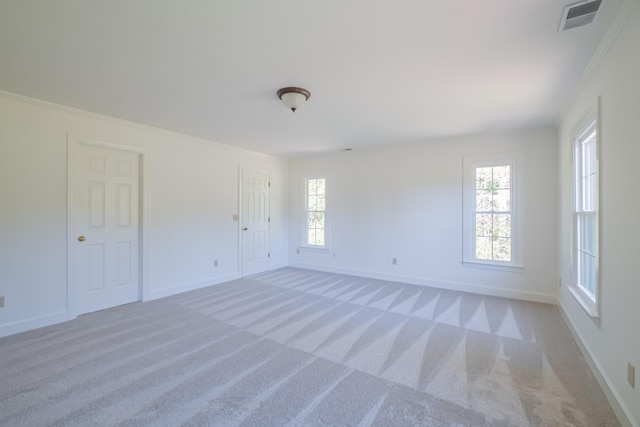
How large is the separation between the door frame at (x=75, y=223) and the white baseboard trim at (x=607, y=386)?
4820 millimetres

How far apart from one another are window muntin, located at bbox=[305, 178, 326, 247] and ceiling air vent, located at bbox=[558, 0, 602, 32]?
14.9 ft

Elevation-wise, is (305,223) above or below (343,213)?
below

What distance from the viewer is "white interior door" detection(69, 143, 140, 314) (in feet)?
11.5

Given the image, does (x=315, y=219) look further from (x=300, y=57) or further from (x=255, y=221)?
(x=300, y=57)

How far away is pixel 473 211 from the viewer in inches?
178

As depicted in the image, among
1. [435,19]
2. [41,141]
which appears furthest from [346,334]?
[41,141]

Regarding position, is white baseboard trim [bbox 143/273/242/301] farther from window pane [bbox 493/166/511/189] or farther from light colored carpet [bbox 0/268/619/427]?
window pane [bbox 493/166/511/189]

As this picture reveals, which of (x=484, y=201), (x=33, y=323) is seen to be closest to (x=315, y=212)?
(x=484, y=201)

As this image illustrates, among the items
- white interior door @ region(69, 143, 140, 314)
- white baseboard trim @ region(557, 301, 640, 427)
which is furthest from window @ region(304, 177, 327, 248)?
white baseboard trim @ region(557, 301, 640, 427)

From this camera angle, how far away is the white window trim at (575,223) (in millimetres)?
2189

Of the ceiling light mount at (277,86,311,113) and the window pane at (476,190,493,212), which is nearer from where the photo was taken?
the ceiling light mount at (277,86,311,113)

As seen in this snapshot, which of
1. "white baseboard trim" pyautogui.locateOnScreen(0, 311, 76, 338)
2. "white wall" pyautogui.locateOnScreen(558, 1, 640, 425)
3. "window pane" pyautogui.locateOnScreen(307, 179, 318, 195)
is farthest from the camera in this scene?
"window pane" pyautogui.locateOnScreen(307, 179, 318, 195)

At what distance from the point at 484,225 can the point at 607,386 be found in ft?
8.94

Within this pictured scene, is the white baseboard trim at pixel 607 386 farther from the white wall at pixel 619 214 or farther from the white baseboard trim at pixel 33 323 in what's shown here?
the white baseboard trim at pixel 33 323
